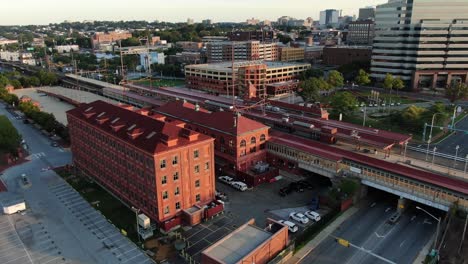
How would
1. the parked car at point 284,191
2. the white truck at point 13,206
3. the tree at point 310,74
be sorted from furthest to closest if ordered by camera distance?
the tree at point 310,74 → the parked car at point 284,191 → the white truck at point 13,206

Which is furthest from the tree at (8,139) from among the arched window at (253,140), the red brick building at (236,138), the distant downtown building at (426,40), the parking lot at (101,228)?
the distant downtown building at (426,40)

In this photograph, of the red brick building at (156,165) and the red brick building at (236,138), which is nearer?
the red brick building at (156,165)

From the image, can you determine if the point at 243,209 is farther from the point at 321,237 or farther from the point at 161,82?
the point at 161,82

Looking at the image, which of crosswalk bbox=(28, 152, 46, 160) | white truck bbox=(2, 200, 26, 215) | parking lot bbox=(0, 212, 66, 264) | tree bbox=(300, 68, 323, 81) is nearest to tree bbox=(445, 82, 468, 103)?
tree bbox=(300, 68, 323, 81)

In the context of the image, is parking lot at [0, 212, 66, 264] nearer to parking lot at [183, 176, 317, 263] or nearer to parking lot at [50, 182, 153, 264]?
parking lot at [50, 182, 153, 264]

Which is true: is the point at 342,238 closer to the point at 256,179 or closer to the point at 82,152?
the point at 256,179

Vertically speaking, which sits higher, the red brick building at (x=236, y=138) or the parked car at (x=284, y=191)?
the red brick building at (x=236, y=138)

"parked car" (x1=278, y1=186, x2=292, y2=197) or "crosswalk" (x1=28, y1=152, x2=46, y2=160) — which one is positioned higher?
"parked car" (x1=278, y1=186, x2=292, y2=197)

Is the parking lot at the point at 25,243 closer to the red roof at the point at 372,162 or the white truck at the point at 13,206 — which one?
the white truck at the point at 13,206

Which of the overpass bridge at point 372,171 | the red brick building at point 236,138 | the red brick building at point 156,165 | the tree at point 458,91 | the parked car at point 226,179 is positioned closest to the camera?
the overpass bridge at point 372,171
